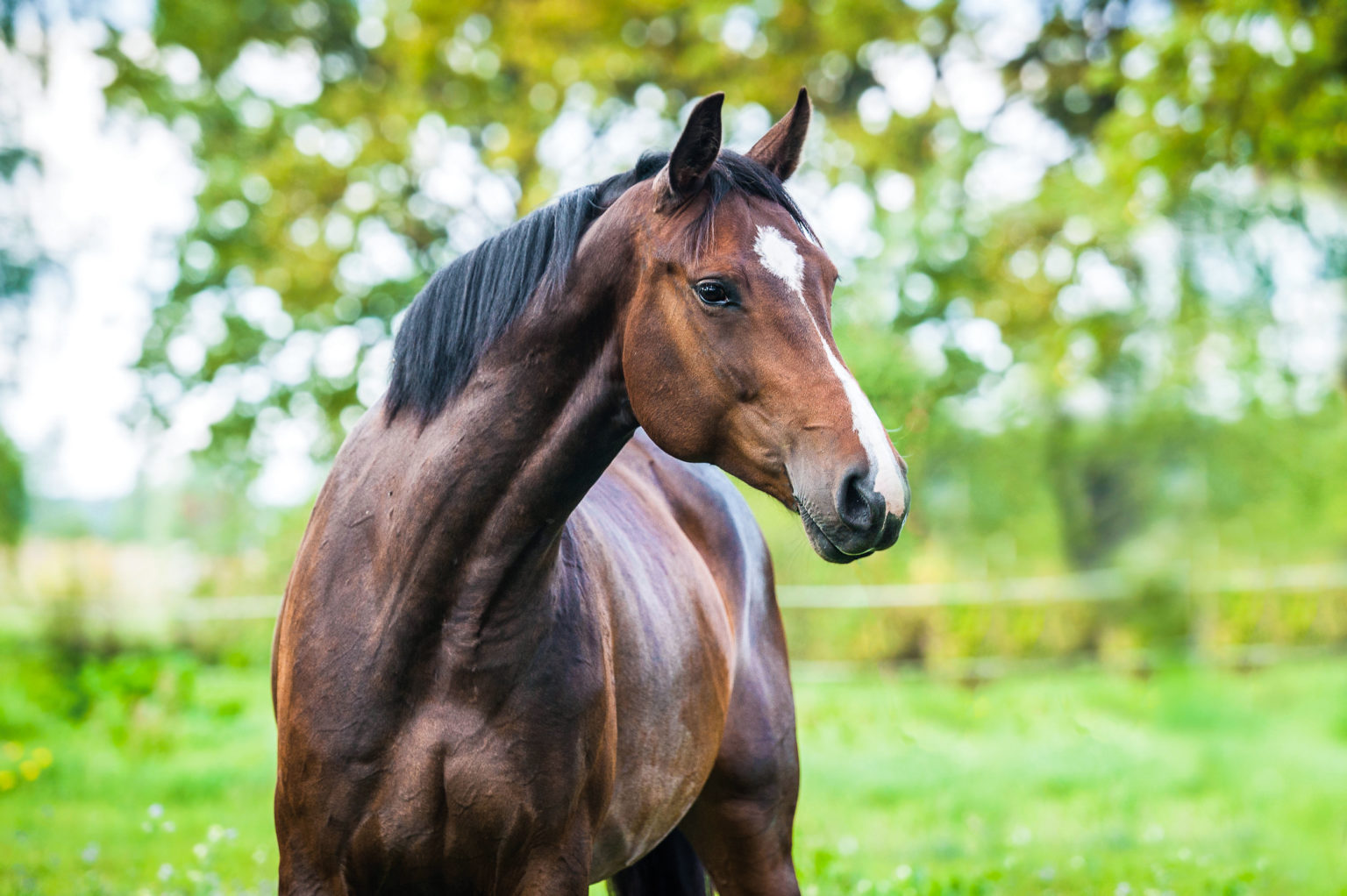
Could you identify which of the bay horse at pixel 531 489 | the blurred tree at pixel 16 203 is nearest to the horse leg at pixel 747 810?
the bay horse at pixel 531 489

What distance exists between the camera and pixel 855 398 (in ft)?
6.04

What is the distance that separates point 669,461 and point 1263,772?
5909 millimetres

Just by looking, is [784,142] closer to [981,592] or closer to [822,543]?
[822,543]

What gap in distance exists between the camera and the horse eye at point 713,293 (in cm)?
195

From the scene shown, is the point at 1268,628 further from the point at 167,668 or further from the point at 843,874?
the point at 167,668

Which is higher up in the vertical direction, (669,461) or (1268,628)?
(669,461)

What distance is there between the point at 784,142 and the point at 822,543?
982 mm

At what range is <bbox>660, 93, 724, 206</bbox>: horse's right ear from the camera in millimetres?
1931

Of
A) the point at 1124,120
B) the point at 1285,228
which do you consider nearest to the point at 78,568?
the point at 1124,120

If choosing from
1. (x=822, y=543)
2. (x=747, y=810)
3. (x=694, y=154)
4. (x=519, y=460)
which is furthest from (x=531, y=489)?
(x=747, y=810)

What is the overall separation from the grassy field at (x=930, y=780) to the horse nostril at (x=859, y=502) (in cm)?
309

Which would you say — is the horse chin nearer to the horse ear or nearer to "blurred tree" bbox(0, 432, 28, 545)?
the horse ear

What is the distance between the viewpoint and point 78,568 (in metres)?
11.2

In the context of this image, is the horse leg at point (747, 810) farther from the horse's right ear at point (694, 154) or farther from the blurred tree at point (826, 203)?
the blurred tree at point (826, 203)
